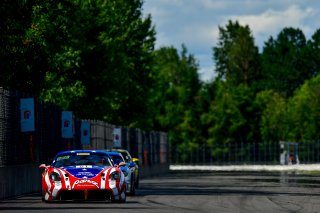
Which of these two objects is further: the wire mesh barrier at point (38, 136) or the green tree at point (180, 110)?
the green tree at point (180, 110)

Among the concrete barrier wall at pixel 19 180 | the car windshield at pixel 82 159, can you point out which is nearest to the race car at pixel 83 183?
the car windshield at pixel 82 159

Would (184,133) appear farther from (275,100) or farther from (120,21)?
(120,21)

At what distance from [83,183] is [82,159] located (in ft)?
5.70

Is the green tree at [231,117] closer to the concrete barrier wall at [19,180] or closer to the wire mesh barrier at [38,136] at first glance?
the wire mesh barrier at [38,136]

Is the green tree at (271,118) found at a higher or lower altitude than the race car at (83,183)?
higher

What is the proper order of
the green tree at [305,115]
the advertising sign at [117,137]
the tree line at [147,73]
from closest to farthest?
the tree line at [147,73] < the advertising sign at [117,137] < the green tree at [305,115]

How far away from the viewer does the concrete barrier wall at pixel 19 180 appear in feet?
87.5

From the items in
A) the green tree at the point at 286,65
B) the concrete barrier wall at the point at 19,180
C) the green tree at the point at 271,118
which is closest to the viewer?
the concrete barrier wall at the point at 19,180

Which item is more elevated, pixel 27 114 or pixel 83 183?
pixel 27 114

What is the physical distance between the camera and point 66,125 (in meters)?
37.8

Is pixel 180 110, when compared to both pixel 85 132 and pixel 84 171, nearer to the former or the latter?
pixel 85 132

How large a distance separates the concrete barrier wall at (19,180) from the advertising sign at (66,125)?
15.9 feet

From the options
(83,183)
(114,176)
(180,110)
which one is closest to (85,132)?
(114,176)

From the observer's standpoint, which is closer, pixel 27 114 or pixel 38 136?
pixel 27 114
